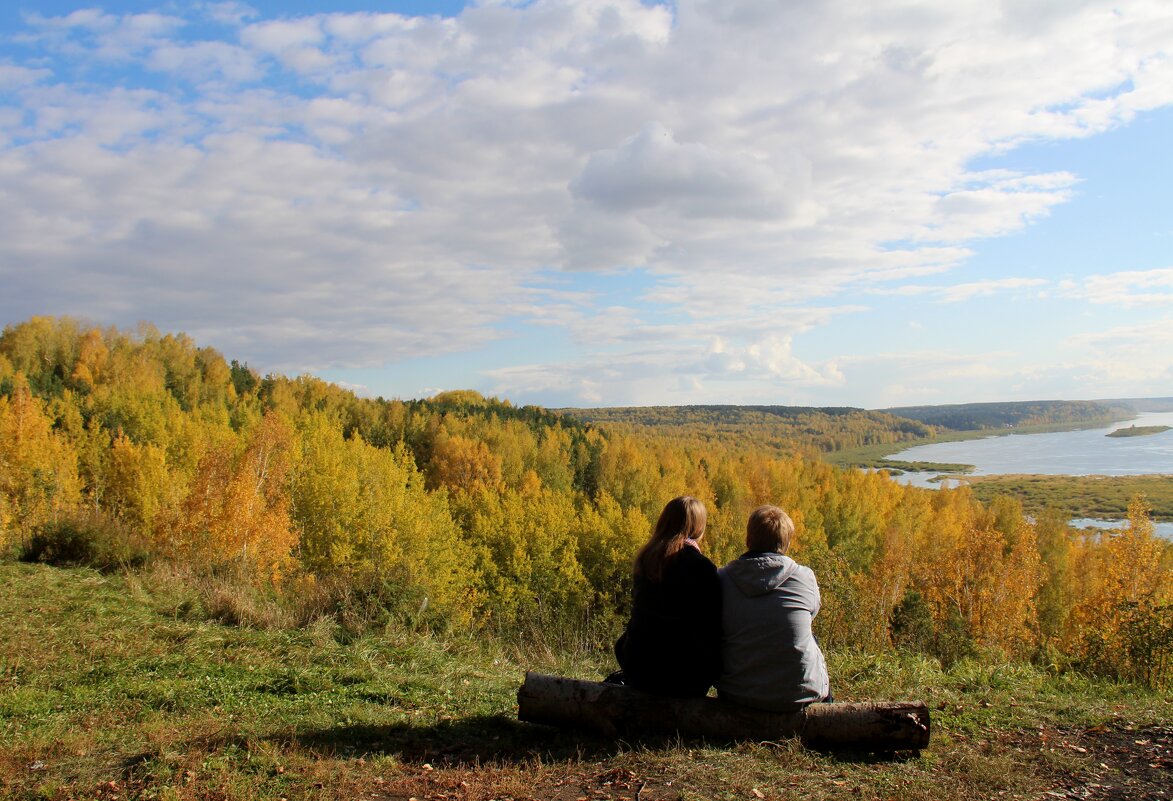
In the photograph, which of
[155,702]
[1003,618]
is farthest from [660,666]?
[1003,618]

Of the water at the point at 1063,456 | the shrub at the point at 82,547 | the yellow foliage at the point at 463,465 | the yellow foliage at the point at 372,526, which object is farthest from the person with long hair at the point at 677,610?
the water at the point at 1063,456

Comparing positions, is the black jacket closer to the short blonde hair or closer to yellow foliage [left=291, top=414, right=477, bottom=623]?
the short blonde hair

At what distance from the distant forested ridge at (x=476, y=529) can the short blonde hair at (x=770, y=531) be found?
6050 millimetres

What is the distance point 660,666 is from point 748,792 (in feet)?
3.93

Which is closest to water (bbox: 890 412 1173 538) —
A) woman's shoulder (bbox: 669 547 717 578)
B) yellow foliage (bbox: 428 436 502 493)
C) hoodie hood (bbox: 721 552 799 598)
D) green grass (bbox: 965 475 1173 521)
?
green grass (bbox: 965 475 1173 521)

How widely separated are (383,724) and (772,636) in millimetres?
3265

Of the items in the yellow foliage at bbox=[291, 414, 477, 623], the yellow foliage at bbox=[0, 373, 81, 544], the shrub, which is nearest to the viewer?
the shrub

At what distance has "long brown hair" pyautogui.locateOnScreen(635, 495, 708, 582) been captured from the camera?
5.49 metres

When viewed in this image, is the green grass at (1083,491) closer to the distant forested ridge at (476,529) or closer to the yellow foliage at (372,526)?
the distant forested ridge at (476,529)

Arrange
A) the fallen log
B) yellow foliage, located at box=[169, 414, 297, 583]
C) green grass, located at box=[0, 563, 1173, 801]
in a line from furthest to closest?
1. yellow foliage, located at box=[169, 414, 297, 583]
2. the fallen log
3. green grass, located at box=[0, 563, 1173, 801]

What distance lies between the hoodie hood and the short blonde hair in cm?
9

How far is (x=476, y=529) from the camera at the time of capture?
43094 mm

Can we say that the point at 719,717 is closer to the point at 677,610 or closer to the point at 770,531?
the point at 677,610

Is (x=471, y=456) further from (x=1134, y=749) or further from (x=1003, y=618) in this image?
(x=1134, y=749)
